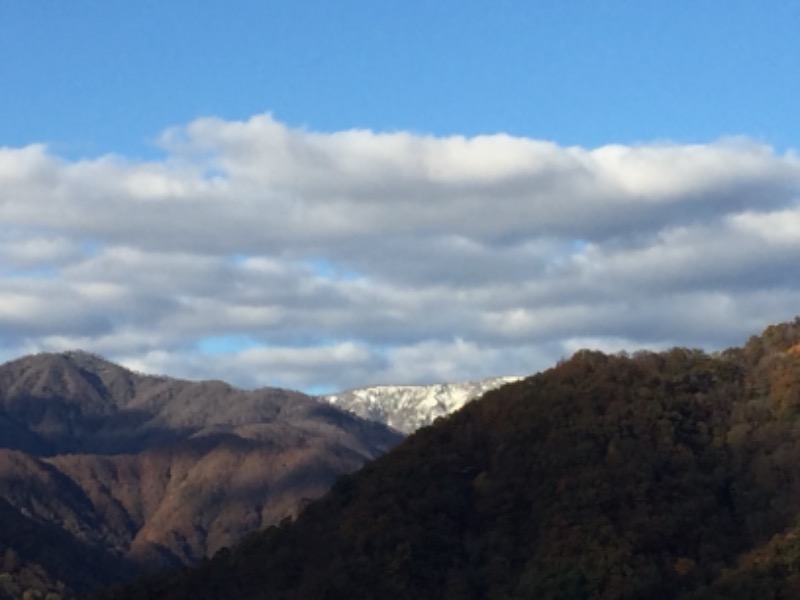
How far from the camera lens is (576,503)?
3730 inches

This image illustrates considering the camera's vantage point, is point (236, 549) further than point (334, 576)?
Yes

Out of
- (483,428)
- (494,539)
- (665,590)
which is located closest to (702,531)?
(665,590)

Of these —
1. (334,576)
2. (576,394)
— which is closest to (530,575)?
(334,576)

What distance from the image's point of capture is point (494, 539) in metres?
95.6

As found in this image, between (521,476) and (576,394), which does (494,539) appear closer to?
(521,476)

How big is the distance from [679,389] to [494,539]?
19.9 metres

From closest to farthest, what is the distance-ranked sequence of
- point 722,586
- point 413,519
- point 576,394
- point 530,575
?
point 722,586 → point 530,575 → point 413,519 → point 576,394

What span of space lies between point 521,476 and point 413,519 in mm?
7381

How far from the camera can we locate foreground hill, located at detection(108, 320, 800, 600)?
3519 inches

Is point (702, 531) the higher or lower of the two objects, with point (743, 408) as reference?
lower

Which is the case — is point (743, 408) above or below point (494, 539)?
above

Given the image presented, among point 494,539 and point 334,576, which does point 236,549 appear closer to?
point 334,576

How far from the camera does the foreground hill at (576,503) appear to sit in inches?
3519

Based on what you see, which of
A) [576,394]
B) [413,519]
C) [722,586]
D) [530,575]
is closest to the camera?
[722,586]
